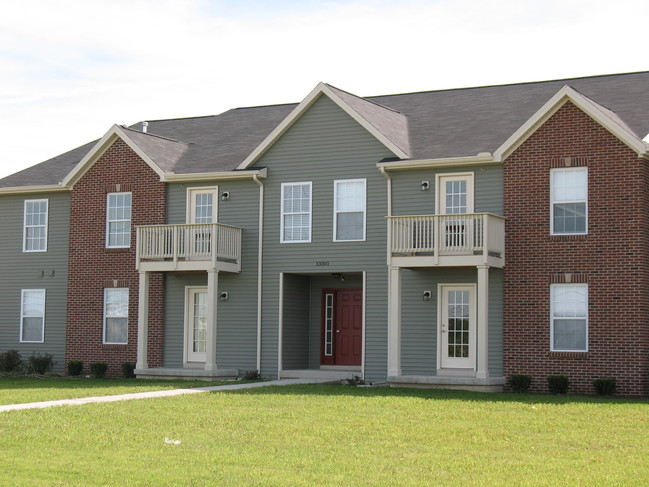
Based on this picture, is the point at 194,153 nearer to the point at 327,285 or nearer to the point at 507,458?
the point at 327,285

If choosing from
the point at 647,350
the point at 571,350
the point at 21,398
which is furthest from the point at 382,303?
the point at 21,398

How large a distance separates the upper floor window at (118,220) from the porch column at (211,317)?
3.92 metres

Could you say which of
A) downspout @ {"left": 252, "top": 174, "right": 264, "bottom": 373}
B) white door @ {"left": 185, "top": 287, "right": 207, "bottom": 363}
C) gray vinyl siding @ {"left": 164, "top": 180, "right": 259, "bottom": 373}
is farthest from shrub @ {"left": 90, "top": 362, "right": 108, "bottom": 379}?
downspout @ {"left": 252, "top": 174, "right": 264, "bottom": 373}

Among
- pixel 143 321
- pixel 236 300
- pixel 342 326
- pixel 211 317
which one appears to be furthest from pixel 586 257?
pixel 143 321

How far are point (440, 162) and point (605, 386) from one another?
6931 mm

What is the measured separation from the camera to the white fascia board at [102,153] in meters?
29.6

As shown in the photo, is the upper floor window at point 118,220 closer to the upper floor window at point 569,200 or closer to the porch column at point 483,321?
the porch column at point 483,321

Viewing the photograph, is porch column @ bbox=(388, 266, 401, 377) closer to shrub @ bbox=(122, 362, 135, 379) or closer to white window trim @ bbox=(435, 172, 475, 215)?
white window trim @ bbox=(435, 172, 475, 215)

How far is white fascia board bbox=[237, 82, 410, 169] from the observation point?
26500mm

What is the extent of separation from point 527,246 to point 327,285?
6.48m

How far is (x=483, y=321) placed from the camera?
24031 mm

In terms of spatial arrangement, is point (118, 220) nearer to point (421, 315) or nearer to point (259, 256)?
point (259, 256)

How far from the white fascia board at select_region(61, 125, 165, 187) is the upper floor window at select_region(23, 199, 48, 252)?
1687 millimetres

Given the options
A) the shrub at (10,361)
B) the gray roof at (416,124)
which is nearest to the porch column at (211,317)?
the gray roof at (416,124)
